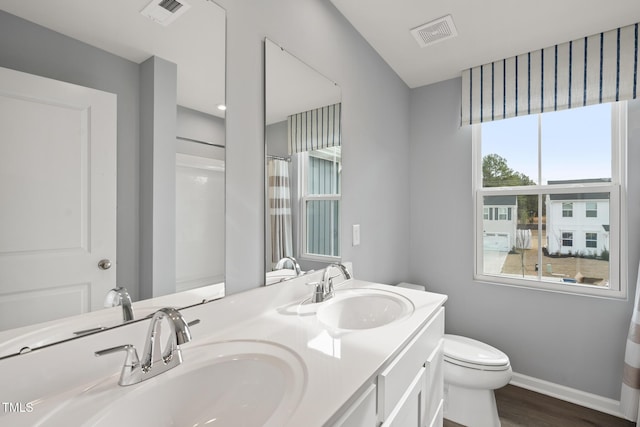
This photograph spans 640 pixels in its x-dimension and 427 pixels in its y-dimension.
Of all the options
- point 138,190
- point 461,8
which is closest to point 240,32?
point 138,190

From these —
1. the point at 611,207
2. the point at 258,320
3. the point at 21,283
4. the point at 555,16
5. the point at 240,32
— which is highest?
the point at 555,16

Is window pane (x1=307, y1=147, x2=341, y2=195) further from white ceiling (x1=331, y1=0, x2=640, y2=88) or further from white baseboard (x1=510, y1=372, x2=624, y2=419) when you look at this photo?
white baseboard (x1=510, y1=372, x2=624, y2=419)

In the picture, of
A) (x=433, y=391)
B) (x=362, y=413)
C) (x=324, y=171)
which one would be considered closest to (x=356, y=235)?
(x=324, y=171)

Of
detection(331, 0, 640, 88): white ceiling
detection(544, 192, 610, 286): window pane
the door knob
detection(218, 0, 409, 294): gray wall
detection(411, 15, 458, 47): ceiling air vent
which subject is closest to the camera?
the door knob

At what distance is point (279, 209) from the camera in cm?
129

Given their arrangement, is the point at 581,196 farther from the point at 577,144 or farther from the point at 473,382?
the point at 473,382

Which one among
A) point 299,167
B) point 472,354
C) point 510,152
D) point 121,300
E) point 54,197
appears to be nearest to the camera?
point 54,197

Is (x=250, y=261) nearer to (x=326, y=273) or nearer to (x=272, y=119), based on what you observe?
(x=326, y=273)

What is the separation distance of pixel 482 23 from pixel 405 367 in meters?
1.95

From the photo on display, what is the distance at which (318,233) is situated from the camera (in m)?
1.54

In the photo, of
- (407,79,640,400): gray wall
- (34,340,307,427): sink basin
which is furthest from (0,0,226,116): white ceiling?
(407,79,640,400): gray wall

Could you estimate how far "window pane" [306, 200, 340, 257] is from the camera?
1478mm

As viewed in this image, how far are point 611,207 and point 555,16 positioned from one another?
1.25 metres

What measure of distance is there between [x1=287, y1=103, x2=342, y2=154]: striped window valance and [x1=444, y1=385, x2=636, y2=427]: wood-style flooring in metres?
1.84
